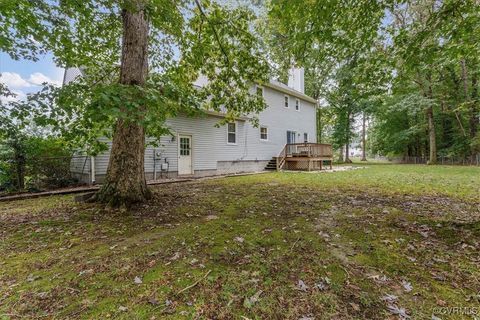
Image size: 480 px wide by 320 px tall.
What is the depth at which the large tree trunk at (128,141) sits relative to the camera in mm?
4965

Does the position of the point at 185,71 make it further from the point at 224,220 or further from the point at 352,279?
the point at 352,279

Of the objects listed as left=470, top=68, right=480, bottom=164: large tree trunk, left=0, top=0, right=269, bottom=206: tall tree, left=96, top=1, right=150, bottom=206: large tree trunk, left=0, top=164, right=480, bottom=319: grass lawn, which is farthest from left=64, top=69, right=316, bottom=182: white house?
left=470, top=68, right=480, bottom=164: large tree trunk

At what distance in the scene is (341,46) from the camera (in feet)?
15.4

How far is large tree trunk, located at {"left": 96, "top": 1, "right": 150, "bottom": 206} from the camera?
496 cm

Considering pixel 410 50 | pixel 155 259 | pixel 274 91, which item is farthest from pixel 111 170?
pixel 274 91

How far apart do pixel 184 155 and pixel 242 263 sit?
952 centimetres

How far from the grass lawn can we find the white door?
263 inches

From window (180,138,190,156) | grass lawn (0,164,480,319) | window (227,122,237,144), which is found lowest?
grass lawn (0,164,480,319)

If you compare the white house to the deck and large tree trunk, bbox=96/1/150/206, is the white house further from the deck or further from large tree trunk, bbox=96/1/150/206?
large tree trunk, bbox=96/1/150/206

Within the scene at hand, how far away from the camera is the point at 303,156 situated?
1516cm

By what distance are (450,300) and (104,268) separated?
3.32m

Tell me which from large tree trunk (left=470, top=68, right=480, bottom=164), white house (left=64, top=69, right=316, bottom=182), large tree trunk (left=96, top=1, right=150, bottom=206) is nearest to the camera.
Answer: large tree trunk (left=96, top=1, right=150, bottom=206)

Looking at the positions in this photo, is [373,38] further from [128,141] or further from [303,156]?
[303,156]

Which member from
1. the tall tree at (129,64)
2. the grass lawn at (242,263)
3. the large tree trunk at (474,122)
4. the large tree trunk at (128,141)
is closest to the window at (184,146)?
the tall tree at (129,64)
